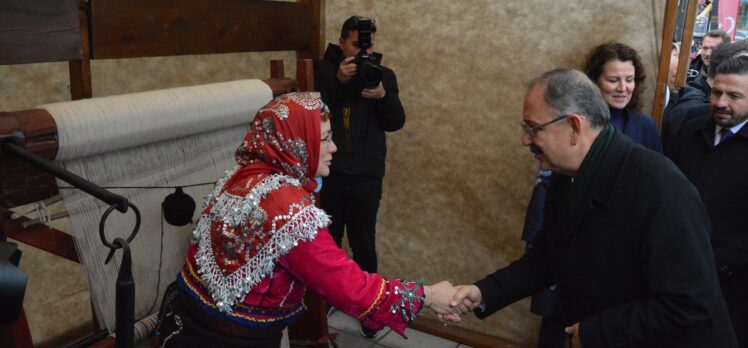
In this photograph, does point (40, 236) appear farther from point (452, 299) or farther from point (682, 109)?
point (682, 109)

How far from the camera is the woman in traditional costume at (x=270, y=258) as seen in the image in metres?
1.60

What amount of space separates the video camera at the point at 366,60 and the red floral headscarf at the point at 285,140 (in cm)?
102

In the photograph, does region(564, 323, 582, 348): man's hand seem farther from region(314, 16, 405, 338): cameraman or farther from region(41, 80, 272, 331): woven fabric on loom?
region(314, 16, 405, 338): cameraman

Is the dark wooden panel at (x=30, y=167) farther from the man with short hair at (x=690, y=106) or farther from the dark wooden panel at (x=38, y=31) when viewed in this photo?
the man with short hair at (x=690, y=106)

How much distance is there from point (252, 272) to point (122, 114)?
0.51 m

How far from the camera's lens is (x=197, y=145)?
1.96 metres

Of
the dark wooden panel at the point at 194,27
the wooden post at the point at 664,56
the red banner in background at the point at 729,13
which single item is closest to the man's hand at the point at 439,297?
the dark wooden panel at the point at 194,27

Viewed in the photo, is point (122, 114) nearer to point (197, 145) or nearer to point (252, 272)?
point (197, 145)

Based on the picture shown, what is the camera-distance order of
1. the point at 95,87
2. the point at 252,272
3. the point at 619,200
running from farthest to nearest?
1. the point at 95,87
2. the point at 252,272
3. the point at 619,200

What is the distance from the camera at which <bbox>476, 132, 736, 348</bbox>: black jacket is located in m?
1.38

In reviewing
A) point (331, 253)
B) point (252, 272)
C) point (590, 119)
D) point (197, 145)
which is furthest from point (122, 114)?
point (590, 119)

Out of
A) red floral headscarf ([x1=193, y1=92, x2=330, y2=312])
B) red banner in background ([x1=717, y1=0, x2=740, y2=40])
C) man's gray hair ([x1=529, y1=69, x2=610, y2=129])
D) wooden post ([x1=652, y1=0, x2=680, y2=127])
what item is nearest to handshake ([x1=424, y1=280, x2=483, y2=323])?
red floral headscarf ([x1=193, y1=92, x2=330, y2=312])

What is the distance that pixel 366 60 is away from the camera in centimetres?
277

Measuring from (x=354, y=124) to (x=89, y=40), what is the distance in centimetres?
136
